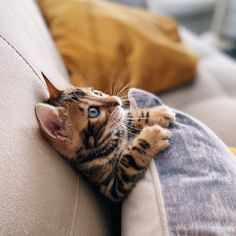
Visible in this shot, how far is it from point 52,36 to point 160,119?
67 cm

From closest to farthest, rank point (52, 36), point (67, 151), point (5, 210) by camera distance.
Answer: point (5, 210), point (67, 151), point (52, 36)

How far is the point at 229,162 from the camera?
2.21 ft

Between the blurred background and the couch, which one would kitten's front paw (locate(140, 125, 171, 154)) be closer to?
the couch

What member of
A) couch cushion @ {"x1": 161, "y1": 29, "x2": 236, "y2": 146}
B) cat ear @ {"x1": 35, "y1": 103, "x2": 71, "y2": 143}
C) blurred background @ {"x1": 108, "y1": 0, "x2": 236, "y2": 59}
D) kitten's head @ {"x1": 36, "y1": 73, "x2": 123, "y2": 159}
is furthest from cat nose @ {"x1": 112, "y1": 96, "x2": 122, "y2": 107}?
blurred background @ {"x1": 108, "y1": 0, "x2": 236, "y2": 59}

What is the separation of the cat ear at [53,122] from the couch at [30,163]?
0.02 metres

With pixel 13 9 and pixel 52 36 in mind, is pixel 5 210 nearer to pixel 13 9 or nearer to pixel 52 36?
pixel 13 9

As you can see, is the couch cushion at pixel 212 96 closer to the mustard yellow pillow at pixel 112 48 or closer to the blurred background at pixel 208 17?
the mustard yellow pillow at pixel 112 48

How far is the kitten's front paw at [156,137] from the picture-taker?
28.3 inches

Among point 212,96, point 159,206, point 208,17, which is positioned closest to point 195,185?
point 159,206

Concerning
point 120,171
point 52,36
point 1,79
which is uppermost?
point 1,79

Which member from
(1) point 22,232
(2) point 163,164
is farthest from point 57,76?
(1) point 22,232

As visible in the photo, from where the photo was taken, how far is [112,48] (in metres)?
1.29

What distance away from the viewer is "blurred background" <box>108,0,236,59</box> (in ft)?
7.35

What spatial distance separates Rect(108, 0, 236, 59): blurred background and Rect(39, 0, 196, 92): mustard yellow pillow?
37.5 inches
